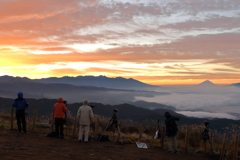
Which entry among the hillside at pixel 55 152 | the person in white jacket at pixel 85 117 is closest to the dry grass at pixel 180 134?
the person in white jacket at pixel 85 117

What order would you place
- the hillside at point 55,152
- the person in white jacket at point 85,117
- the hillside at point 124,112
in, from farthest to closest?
the hillside at point 124,112 < the person in white jacket at point 85,117 < the hillside at point 55,152

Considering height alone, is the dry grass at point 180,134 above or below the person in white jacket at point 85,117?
below

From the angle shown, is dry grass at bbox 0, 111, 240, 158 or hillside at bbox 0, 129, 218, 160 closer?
hillside at bbox 0, 129, 218, 160

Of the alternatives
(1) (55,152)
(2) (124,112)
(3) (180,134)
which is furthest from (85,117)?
(2) (124,112)

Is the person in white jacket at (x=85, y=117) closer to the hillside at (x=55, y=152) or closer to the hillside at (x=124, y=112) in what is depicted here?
the hillside at (x=55, y=152)

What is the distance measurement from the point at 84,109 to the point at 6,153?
452 cm

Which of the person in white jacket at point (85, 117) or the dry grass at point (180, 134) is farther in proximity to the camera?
the dry grass at point (180, 134)

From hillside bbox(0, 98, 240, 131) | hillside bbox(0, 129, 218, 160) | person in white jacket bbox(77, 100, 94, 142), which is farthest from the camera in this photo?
hillside bbox(0, 98, 240, 131)

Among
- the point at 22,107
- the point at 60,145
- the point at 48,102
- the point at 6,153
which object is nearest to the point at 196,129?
the point at 60,145

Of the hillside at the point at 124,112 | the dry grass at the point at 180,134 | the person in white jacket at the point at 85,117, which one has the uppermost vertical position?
the person in white jacket at the point at 85,117

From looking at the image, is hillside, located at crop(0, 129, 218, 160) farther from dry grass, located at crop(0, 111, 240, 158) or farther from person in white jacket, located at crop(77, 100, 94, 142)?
dry grass, located at crop(0, 111, 240, 158)

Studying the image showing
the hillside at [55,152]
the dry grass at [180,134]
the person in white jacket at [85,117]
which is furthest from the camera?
the dry grass at [180,134]

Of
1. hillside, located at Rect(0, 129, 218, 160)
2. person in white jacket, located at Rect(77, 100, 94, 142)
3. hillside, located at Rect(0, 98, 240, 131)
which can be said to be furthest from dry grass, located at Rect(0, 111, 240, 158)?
hillside, located at Rect(0, 98, 240, 131)

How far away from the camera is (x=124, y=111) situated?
190m
